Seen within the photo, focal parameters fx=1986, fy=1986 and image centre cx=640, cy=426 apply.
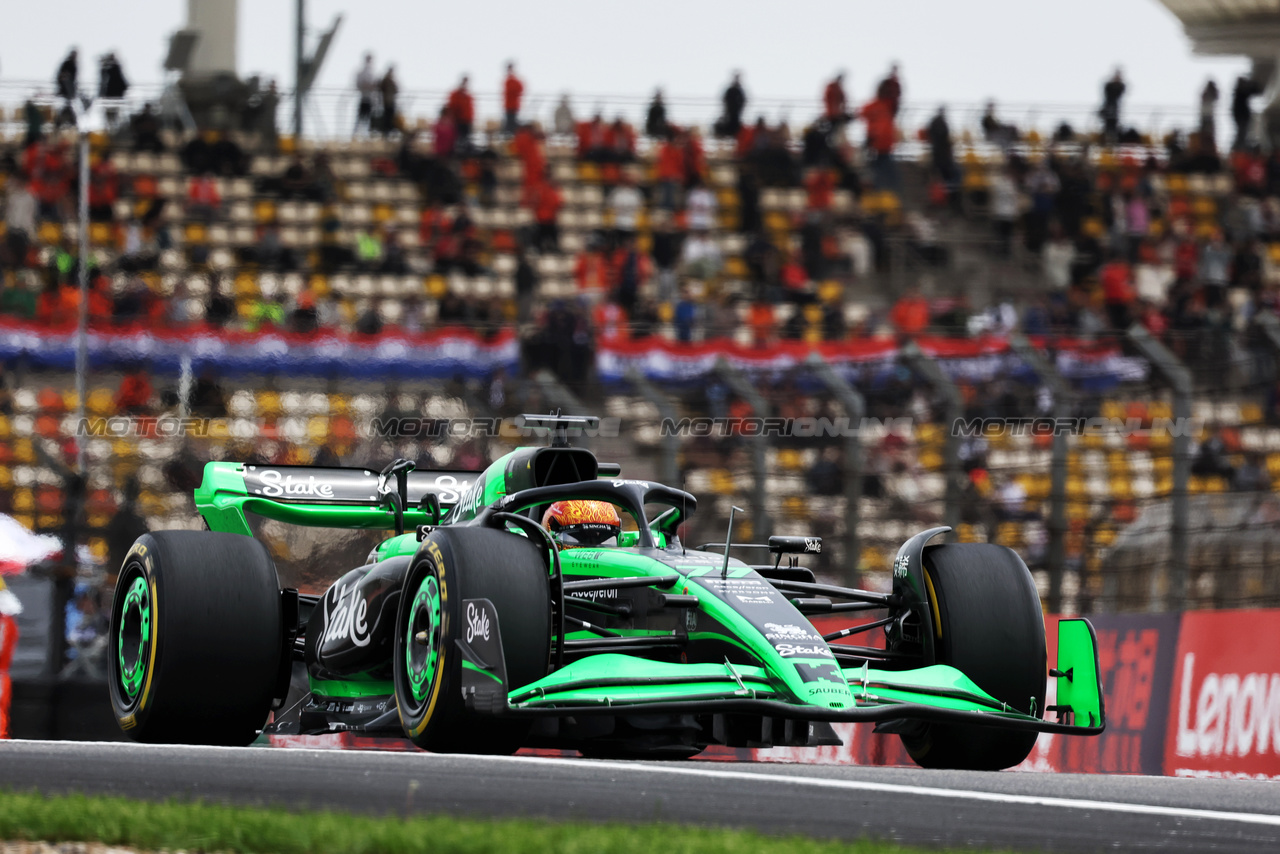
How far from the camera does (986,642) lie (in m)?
7.37

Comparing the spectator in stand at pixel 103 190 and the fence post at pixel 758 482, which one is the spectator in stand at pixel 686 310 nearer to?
the spectator in stand at pixel 103 190

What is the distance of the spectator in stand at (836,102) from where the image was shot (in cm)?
2214

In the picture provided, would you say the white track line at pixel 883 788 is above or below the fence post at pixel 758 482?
below

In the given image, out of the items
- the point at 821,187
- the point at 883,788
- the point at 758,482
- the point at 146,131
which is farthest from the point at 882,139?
the point at 883,788

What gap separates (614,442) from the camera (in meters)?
12.0

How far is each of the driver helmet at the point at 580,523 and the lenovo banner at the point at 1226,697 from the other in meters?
2.88

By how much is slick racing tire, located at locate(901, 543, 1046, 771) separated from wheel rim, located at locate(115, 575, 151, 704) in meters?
3.01

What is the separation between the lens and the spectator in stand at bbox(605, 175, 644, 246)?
2012 centimetres

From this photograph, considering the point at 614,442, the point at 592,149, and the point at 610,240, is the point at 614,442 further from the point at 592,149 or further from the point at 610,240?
the point at 592,149

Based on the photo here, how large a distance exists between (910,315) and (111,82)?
9009 mm

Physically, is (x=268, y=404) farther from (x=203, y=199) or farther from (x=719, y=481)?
(x=203, y=199)

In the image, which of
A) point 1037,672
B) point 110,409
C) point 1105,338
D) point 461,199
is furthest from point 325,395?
point 461,199

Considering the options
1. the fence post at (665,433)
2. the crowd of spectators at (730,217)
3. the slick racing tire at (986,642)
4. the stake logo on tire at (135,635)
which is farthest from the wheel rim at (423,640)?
A: the crowd of spectators at (730,217)

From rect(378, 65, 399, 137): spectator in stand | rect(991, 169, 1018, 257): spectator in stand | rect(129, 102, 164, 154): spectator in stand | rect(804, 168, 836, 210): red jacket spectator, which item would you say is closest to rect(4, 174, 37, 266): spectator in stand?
rect(129, 102, 164, 154): spectator in stand
